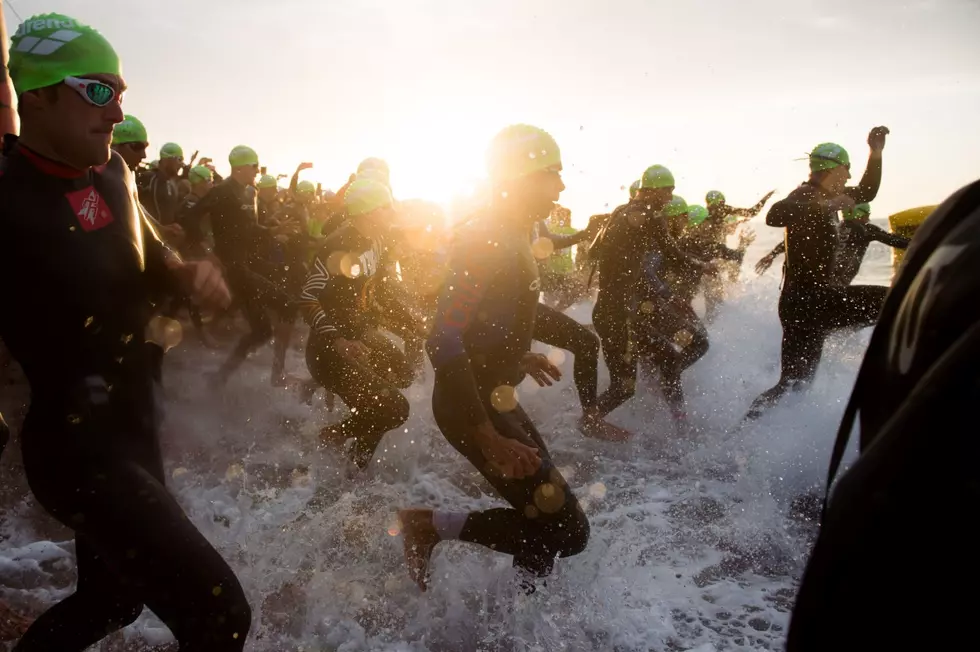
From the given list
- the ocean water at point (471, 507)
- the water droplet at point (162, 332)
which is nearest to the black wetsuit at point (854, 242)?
the ocean water at point (471, 507)

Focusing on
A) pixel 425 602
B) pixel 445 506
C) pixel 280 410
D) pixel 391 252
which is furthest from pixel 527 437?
pixel 280 410

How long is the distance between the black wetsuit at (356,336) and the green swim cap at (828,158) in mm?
4298

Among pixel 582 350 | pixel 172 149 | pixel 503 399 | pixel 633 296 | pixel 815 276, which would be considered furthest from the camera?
pixel 172 149

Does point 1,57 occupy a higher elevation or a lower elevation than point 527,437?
higher

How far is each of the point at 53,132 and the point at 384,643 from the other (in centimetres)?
279

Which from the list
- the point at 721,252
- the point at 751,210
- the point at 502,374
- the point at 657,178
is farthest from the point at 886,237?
the point at 502,374

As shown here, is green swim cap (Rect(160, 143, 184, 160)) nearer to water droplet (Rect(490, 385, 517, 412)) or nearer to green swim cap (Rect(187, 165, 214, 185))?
green swim cap (Rect(187, 165, 214, 185))

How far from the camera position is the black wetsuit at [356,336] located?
4977 millimetres

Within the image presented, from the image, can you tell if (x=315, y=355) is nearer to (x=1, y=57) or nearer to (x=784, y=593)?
(x=1, y=57)

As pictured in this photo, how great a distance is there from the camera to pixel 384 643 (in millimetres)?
3322

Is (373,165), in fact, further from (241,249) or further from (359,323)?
(359,323)

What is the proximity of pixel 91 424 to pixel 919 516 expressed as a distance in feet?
7.71

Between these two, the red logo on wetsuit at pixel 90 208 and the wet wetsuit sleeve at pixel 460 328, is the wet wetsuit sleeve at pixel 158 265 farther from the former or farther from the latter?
the wet wetsuit sleeve at pixel 460 328

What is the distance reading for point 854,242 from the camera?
285 inches
